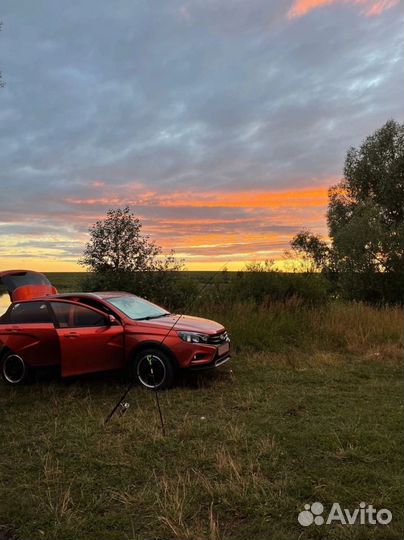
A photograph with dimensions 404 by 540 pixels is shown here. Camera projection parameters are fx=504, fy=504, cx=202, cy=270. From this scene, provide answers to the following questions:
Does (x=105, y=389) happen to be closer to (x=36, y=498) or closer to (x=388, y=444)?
(x=36, y=498)

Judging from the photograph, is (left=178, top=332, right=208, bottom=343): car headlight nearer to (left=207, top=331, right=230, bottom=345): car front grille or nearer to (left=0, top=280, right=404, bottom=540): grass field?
(left=207, top=331, right=230, bottom=345): car front grille

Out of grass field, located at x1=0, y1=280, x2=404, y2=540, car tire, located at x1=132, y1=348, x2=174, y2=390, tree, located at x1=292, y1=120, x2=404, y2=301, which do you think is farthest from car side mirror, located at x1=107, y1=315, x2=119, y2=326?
tree, located at x1=292, y1=120, x2=404, y2=301

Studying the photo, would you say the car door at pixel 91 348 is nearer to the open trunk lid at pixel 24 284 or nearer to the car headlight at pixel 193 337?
the car headlight at pixel 193 337

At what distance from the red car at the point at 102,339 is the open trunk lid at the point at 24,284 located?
63.3 inches

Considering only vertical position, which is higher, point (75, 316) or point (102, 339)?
point (75, 316)

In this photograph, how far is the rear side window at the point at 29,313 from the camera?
930cm

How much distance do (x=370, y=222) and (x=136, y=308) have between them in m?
25.6

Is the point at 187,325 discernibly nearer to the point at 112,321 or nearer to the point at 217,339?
the point at 217,339

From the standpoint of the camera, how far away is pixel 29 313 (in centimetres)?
945

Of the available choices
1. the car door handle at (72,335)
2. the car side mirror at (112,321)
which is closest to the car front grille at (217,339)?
the car side mirror at (112,321)

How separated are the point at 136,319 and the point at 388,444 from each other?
490 centimetres

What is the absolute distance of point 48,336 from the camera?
9.03m

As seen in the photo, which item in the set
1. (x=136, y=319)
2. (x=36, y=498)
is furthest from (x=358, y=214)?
(x=36, y=498)

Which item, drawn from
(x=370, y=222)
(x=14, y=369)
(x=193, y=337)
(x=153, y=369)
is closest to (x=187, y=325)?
(x=193, y=337)
